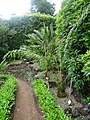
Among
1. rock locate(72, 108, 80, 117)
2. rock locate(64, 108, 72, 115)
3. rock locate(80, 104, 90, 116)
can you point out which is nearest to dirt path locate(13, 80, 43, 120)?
rock locate(64, 108, 72, 115)

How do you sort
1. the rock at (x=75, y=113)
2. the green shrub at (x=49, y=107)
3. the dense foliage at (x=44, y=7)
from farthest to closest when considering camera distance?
the dense foliage at (x=44, y=7)
the rock at (x=75, y=113)
the green shrub at (x=49, y=107)

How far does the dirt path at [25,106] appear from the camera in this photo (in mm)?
5125

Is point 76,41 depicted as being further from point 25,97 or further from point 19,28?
point 19,28

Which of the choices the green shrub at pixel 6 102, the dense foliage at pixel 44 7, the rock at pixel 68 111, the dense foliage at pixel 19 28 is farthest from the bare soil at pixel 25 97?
the dense foliage at pixel 44 7

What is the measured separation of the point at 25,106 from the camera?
19.2ft

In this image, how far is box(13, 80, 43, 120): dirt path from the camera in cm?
512

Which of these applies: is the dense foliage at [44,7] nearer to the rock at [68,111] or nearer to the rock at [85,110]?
the rock at [68,111]

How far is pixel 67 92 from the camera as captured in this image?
19.7ft

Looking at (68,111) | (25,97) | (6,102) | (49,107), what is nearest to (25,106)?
(6,102)

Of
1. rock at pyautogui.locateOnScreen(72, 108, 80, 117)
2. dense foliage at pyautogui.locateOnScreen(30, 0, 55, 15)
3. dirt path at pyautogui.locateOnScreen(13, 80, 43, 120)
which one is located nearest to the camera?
rock at pyautogui.locateOnScreen(72, 108, 80, 117)

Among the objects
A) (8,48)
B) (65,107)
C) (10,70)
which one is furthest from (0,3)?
(65,107)

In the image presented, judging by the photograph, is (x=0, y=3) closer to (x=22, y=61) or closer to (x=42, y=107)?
(x=22, y=61)

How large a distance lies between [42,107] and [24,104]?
1155 millimetres

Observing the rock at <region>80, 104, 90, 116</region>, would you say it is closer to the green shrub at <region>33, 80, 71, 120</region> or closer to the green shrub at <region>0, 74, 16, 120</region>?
the green shrub at <region>33, 80, 71, 120</region>
